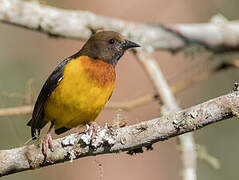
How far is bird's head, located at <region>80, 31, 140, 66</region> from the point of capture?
14.9 ft

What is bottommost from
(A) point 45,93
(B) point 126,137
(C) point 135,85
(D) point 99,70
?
(B) point 126,137

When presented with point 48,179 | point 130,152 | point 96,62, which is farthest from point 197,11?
point 130,152

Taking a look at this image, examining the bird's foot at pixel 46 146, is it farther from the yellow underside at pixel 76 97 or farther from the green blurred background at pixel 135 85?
the green blurred background at pixel 135 85

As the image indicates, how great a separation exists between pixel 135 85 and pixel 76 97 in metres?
4.88

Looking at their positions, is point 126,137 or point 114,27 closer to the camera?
point 126,137

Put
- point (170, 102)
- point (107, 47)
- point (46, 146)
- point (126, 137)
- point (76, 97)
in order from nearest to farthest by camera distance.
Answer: point (126, 137), point (46, 146), point (76, 97), point (107, 47), point (170, 102)

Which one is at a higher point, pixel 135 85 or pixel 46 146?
pixel 135 85

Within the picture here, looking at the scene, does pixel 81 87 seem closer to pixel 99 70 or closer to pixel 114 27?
pixel 99 70

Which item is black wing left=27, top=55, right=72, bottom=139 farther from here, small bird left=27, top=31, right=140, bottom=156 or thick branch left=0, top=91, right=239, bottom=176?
thick branch left=0, top=91, right=239, bottom=176

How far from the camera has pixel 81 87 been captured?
4109 mm

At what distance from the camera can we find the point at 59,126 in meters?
4.55

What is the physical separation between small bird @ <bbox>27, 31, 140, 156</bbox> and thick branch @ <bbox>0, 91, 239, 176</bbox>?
0.49m

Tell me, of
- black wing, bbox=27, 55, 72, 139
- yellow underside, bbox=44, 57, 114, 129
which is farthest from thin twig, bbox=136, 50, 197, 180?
black wing, bbox=27, 55, 72, 139

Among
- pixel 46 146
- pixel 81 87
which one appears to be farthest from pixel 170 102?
pixel 46 146
